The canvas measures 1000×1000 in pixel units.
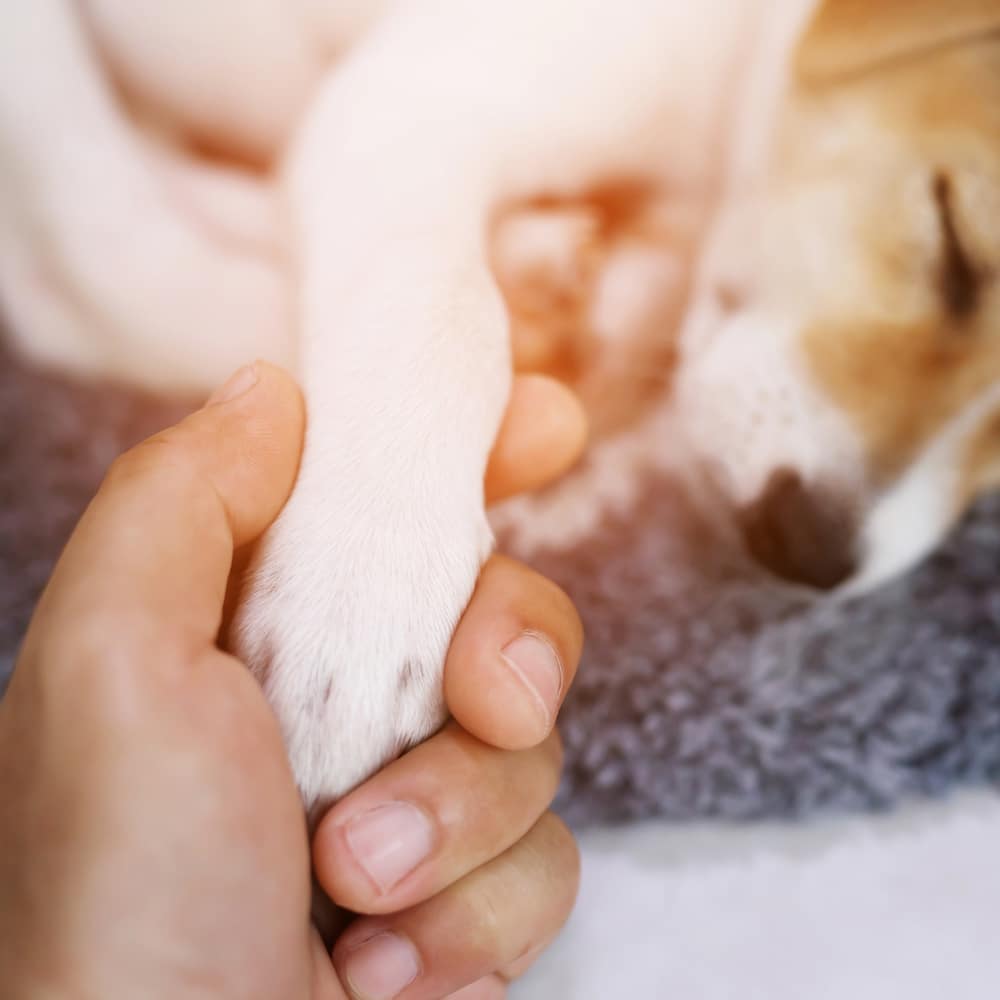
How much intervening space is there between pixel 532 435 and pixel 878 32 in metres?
0.38

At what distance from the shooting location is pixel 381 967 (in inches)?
17.7

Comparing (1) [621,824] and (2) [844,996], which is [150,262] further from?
(2) [844,996]

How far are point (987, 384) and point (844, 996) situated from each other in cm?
42

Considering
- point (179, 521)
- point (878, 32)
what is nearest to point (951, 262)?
point (878, 32)

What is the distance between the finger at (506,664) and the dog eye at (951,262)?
0.37m

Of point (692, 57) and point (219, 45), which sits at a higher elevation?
point (219, 45)

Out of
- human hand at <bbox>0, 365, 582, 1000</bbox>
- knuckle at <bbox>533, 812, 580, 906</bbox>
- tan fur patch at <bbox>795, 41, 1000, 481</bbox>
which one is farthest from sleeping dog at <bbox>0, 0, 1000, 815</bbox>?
knuckle at <bbox>533, 812, 580, 906</bbox>

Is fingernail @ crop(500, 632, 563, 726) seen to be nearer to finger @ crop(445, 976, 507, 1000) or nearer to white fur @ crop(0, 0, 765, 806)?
white fur @ crop(0, 0, 765, 806)

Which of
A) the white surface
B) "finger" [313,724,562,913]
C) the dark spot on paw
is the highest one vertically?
the dark spot on paw

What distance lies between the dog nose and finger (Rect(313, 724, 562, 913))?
0.27 meters

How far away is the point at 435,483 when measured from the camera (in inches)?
18.8

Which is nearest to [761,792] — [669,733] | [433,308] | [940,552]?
[669,733]

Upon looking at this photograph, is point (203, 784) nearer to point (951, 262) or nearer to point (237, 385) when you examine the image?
point (237, 385)

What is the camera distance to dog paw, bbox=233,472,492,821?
42cm
